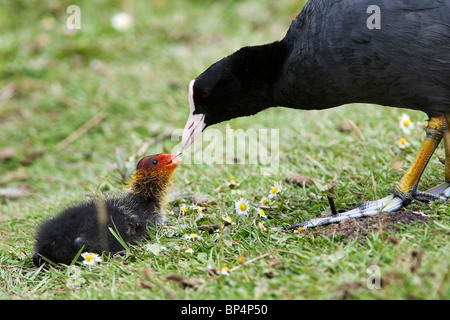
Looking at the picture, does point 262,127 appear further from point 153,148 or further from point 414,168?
point 414,168

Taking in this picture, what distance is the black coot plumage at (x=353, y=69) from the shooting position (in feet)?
10.1

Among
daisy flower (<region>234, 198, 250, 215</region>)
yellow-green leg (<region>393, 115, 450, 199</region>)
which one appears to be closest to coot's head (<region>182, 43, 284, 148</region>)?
daisy flower (<region>234, 198, 250, 215</region>)

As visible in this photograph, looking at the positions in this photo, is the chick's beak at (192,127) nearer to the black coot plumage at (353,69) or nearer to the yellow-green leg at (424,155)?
the black coot plumage at (353,69)

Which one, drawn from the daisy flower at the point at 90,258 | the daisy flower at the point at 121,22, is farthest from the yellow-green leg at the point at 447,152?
the daisy flower at the point at 121,22

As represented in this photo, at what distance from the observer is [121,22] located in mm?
7949

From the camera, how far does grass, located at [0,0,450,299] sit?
2.65m

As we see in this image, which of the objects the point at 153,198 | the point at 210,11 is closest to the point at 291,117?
the point at 153,198

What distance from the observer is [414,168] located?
3.39 m

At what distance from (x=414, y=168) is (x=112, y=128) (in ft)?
12.6

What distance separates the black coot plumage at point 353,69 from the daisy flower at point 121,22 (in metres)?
4.59

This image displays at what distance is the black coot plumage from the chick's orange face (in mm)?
220

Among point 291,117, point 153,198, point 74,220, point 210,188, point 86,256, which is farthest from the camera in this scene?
point 291,117
